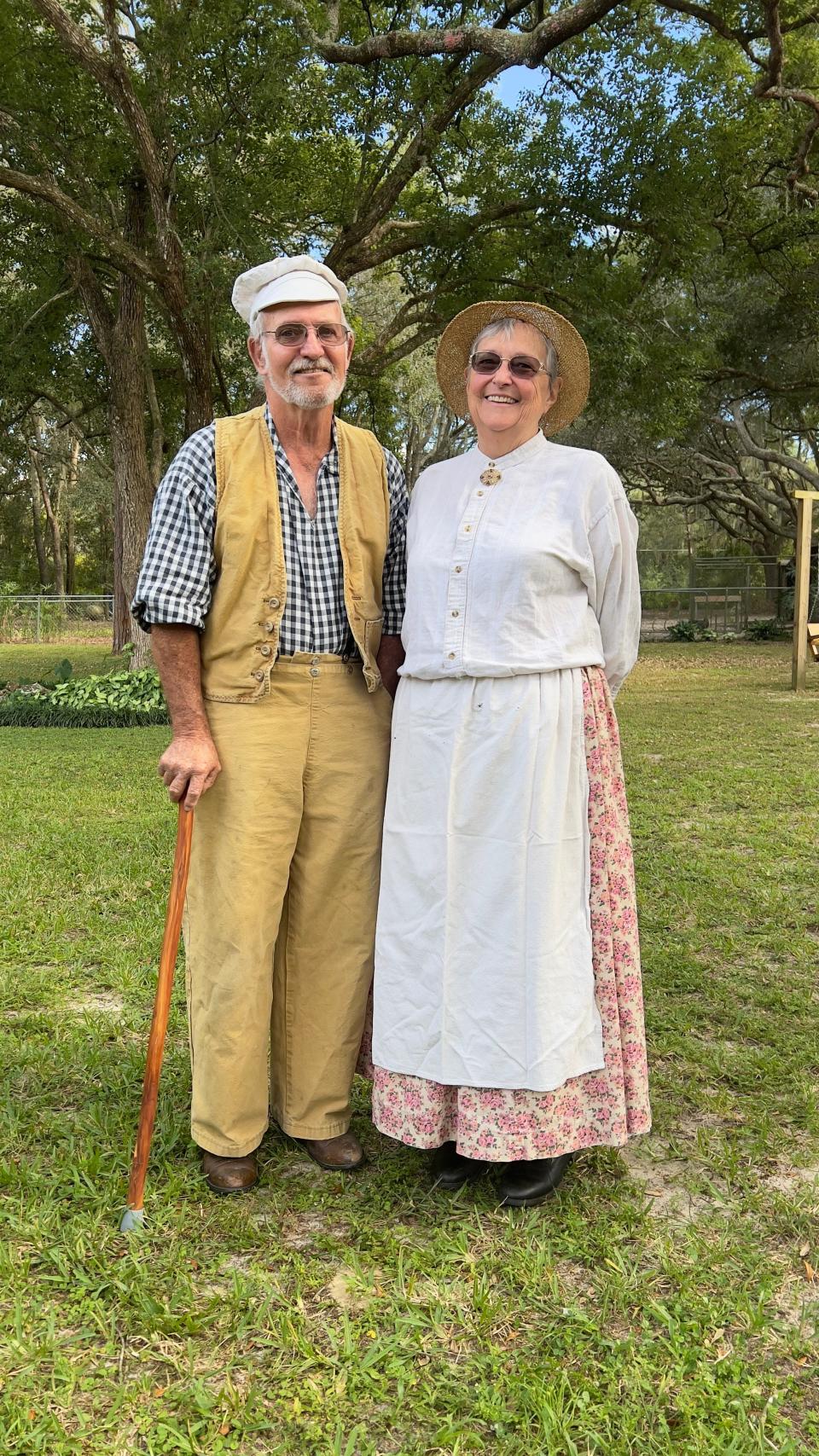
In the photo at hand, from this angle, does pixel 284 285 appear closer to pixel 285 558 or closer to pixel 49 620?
pixel 285 558

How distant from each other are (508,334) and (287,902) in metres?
1.49

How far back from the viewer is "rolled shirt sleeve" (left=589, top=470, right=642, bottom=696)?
2.61 metres

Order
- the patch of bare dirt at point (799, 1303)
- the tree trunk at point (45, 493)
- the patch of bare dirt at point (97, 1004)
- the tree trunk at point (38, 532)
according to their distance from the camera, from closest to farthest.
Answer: the patch of bare dirt at point (799, 1303)
the patch of bare dirt at point (97, 1004)
the tree trunk at point (45, 493)
the tree trunk at point (38, 532)

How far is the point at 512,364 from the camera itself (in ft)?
8.54

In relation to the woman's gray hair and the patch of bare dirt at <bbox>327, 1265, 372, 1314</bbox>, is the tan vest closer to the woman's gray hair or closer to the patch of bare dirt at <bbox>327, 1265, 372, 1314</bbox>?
the woman's gray hair

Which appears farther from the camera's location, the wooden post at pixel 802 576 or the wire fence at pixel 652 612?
the wire fence at pixel 652 612

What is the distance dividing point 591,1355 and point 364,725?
4.74 feet

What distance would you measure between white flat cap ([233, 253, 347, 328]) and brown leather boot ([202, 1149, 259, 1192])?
2.02m

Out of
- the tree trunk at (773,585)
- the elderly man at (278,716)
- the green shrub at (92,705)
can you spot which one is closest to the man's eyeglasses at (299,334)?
the elderly man at (278,716)

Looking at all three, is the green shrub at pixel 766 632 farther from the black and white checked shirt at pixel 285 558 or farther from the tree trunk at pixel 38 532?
the black and white checked shirt at pixel 285 558

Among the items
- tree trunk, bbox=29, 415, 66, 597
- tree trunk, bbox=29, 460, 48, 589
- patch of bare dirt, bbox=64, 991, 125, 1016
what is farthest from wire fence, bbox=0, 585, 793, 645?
patch of bare dirt, bbox=64, 991, 125, 1016

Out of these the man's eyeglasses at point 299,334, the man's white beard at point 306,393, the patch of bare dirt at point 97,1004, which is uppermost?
the man's eyeglasses at point 299,334

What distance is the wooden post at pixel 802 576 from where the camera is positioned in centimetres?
1171

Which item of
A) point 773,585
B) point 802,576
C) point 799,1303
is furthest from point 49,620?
point 799,1303
